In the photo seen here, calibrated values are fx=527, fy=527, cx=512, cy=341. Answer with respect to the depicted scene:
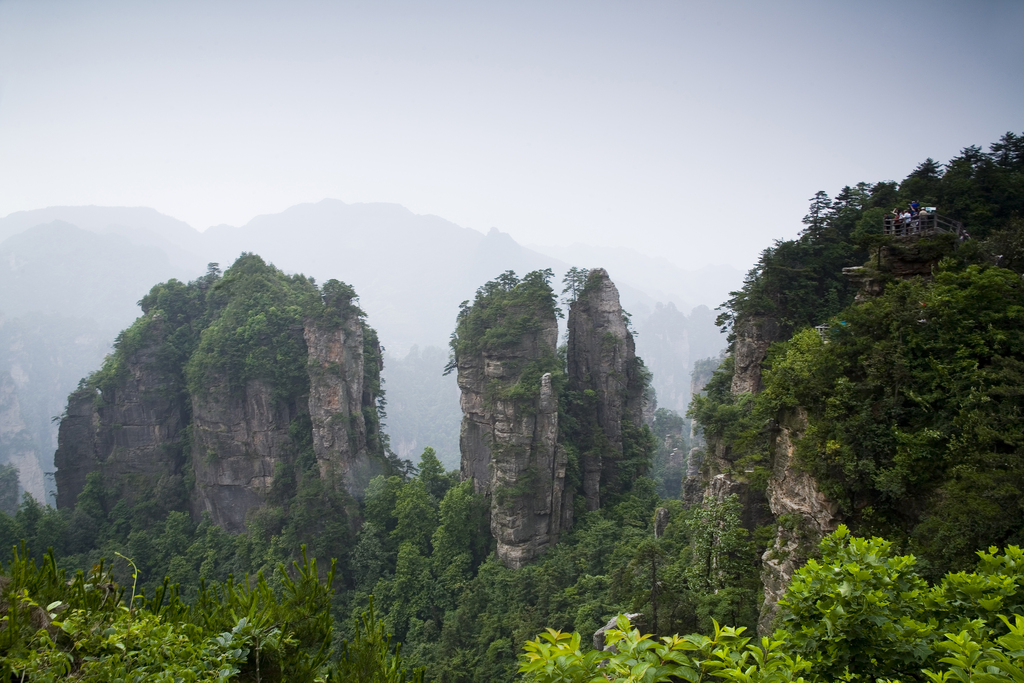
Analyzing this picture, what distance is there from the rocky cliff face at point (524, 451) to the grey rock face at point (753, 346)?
33.1ft

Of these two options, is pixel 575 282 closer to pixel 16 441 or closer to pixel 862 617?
pixel 862 617

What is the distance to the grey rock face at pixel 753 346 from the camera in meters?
19.5

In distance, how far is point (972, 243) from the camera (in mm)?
12406

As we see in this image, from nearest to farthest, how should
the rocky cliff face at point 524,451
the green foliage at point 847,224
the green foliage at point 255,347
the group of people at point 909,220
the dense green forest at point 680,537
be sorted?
the dense green forest at point 680,537, the group of people at point 909,220, the green foliage at point 847,224, the rocky cliff face at point 524,451, the green foliage at point 255,347

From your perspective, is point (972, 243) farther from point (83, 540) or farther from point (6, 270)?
point (6, 270)

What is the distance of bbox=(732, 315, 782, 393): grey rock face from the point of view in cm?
1950

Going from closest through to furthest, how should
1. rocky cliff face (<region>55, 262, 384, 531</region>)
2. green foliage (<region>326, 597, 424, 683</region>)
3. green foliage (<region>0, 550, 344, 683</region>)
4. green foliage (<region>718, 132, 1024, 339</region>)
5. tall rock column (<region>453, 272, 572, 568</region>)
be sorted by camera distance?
green foliage (<region>0, 550, 344, 683</region>) < green foliage (<region>326, 597, 424, 683</region>) < green foliage (<region>718, 132, 1024, 339</region>) < tall rock column (<region>453, 272, 572, 568</region>) < rocky cliff face (<region>55, 262, 384, 531</region>)

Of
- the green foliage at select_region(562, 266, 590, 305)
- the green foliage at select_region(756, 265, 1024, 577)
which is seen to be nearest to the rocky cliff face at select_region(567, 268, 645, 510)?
the green foliage at select_region(562, 266, 590, 305)

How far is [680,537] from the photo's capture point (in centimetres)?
2039

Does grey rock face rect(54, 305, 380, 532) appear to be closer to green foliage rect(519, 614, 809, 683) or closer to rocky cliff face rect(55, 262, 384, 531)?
rocky cliff face rect(55, 262, 384, 531)

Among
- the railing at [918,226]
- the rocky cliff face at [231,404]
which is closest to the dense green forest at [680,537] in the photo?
the rocky cliff face at [231,404]

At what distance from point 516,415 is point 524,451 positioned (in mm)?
1888

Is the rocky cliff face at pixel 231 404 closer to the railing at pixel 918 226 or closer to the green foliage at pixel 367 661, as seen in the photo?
the green foliage at pixel 367 661

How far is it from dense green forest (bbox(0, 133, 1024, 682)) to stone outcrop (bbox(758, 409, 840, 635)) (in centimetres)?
49
